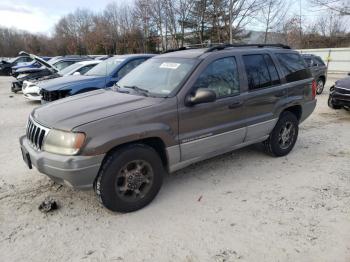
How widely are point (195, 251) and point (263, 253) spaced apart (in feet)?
2.09

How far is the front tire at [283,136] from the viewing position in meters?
5.24

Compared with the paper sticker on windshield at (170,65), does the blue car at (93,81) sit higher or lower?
lower

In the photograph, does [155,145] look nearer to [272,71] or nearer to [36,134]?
[36,134]

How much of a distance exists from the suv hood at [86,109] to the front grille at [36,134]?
6cm

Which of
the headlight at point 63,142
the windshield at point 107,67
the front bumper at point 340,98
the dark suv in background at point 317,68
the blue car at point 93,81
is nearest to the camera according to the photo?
the headlight at point 63,142

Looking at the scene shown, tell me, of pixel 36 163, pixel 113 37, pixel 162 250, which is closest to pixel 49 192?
pixel 36 163

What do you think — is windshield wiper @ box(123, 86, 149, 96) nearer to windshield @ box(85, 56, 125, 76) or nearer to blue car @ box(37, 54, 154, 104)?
blue car @ box(37, 54, 154, 104)

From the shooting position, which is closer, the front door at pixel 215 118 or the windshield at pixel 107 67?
the front door at pixel 215 118

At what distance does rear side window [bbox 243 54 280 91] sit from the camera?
15.3ft

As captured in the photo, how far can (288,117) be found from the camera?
5379 mm

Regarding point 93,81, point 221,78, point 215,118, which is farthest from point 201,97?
point 93,81

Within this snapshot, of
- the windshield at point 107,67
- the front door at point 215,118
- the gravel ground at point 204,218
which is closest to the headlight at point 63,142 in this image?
the gravel ground at point 204,218

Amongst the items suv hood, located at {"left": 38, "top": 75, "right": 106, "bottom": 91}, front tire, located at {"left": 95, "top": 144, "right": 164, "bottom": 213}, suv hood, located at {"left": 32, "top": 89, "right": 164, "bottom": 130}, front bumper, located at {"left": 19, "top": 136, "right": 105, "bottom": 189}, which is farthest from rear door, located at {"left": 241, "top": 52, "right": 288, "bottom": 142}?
suv hood, located at {"left": 38, "top": 75, "right": 106, "bottom": 91}

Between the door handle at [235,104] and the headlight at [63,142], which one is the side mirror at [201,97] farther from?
the headlight at [63,142]
